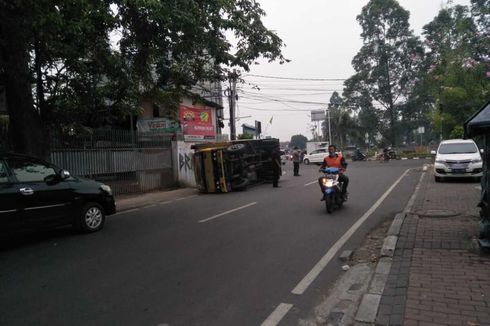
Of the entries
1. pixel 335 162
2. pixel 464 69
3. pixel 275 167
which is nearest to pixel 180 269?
pixel 335 162

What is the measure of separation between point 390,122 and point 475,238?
5324 cm

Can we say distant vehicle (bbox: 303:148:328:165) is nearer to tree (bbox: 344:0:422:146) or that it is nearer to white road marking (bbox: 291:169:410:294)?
tree (bbox: 344:0:422:146)

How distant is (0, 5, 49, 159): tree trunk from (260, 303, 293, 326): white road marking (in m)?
7.02

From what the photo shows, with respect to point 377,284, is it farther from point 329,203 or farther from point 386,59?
point 386,59

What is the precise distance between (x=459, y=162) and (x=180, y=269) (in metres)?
13.3

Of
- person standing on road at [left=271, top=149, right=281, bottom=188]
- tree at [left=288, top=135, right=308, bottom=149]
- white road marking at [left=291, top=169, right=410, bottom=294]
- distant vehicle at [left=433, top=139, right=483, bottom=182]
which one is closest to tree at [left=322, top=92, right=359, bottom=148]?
person standing on road at [left=271, top=149, right=281, bottom=188]

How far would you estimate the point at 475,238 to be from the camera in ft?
22.4

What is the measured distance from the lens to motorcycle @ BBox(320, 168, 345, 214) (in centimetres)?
1030

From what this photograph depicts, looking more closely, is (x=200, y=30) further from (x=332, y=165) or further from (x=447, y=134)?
(x=447, y=134)

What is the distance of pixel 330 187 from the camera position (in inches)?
406

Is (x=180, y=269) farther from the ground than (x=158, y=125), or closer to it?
closer to it

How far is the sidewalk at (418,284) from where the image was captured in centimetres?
411

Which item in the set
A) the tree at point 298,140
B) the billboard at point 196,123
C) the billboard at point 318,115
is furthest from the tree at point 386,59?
the tree at point 298,140

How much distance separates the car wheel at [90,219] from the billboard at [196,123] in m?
13.5
